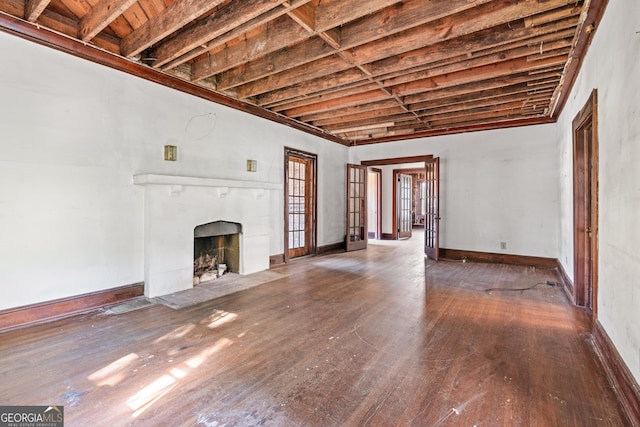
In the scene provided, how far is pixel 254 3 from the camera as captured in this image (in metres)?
2.64

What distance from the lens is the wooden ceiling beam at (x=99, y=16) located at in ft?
8.84

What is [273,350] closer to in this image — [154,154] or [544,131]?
[154,154]

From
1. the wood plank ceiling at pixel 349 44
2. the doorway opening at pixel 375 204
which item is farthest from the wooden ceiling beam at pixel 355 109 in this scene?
the doorway opening at pixel 375 204

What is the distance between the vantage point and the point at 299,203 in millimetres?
6457

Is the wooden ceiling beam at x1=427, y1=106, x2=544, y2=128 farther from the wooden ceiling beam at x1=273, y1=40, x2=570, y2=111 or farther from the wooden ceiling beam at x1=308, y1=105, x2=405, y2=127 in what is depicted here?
the wooden ceiling beam at x1=273, y1=40, x2=570, y2=111

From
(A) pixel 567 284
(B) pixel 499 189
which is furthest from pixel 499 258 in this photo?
(A) pixel 567 284

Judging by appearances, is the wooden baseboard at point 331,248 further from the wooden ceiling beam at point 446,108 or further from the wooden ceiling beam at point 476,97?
the wooden ceiling beam at point 476,97

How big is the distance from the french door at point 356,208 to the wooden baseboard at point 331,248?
0.17 meters

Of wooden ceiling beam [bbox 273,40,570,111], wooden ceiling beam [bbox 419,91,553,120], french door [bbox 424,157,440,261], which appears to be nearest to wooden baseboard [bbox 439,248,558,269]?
french door [bbox 424,157,440,261]

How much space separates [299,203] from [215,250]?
2.14 meters

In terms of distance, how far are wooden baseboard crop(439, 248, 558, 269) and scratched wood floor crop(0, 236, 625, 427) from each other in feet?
6.96

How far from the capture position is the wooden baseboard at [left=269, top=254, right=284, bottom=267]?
5.55 meters

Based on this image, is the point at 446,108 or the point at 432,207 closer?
the point at 446,108

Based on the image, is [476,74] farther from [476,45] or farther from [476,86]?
[476,45]
